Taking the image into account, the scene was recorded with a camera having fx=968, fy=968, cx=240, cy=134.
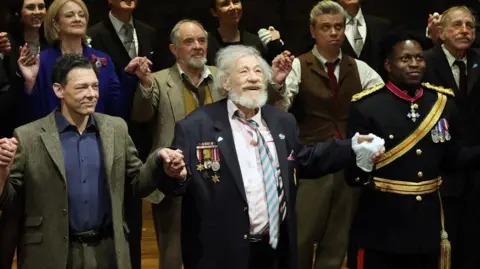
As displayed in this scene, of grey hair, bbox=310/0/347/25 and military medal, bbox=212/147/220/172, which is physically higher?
grey hair, bbox=310/0/347/25

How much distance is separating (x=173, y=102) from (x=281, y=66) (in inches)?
23.7

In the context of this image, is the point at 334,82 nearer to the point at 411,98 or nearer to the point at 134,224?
the point at 411,98

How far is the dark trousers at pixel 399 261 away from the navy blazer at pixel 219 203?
1.78ft

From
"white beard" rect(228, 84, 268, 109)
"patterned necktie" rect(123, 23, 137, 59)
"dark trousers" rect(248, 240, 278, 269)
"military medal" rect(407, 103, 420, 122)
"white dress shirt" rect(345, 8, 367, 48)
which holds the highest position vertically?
"white dress shirt" rect(345, 8, 367, 48)

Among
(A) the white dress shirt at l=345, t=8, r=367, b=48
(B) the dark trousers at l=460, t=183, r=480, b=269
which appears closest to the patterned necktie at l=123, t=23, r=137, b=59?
(A) the white dress shirt at l=345, t=8, r=367, b=48

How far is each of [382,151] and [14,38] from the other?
2.19 meters

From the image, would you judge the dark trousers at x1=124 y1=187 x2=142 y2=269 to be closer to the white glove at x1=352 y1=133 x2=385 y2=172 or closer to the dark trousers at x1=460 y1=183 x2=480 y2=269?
the white glove at x1=352 y1=133 x2=385 y2=172

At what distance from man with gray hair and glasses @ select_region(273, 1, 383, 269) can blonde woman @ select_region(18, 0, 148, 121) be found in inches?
36.9

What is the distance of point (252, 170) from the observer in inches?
163

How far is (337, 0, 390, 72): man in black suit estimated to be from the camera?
5879 mm

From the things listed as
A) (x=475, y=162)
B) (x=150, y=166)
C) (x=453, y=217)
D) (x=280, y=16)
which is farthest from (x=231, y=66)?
(x=280, y=16)

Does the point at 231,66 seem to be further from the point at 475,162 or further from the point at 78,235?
the point at 475,162

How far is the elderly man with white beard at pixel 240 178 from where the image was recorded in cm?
411

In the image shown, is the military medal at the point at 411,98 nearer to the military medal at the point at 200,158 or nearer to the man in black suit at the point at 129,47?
the military medal at the point at 200,158
